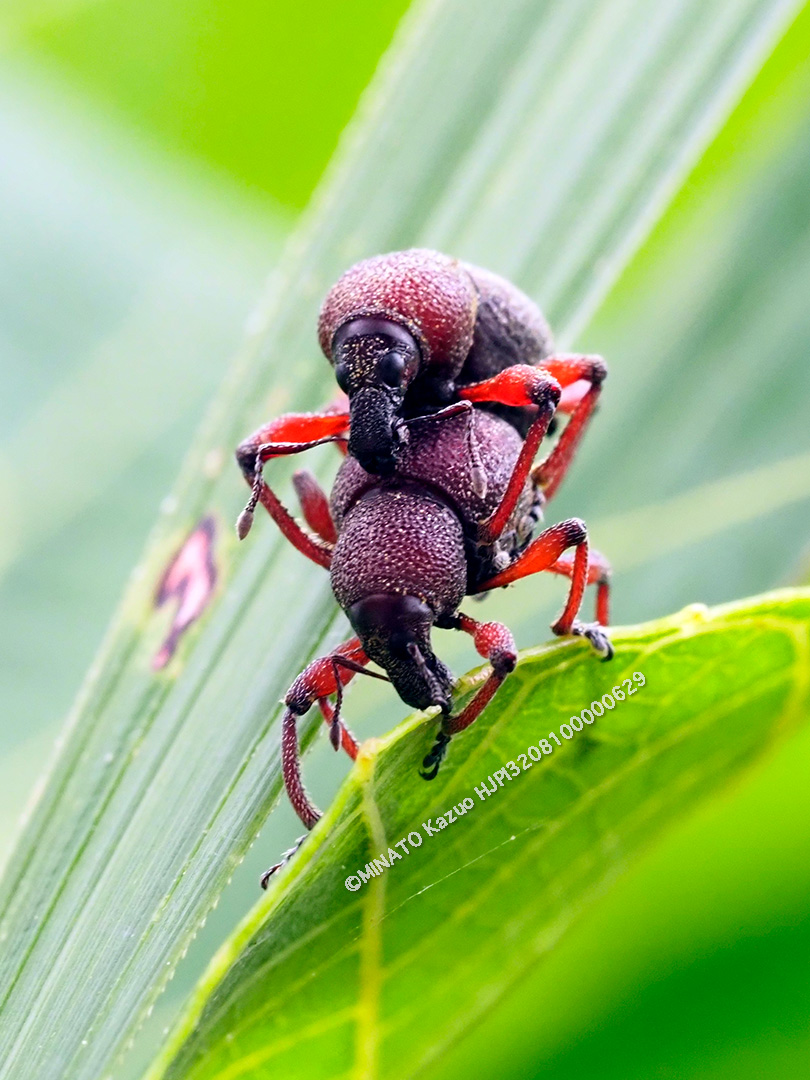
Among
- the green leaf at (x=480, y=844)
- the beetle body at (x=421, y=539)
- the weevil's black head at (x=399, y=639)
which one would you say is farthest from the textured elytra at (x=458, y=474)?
the green leaf at (x=480, y=844)

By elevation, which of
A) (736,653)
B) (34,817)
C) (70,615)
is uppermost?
(736,653)

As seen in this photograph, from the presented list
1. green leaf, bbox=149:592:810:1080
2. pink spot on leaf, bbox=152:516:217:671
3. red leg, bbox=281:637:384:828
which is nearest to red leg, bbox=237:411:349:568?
pink spot on leaf, bbox=152:516:217:671

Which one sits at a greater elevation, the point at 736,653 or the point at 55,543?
the point at 736,653

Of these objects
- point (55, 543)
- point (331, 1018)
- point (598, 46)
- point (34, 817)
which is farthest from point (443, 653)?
point (55, 543)

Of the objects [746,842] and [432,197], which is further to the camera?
[432,197]

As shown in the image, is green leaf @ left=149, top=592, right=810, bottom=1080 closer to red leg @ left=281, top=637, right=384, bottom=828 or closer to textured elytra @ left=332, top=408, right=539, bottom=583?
red leg @ left=281, top=637, right=384, bottom=828

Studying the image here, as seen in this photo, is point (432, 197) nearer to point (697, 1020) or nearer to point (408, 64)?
point (408, 64)

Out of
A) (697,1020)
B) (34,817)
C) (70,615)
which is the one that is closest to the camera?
(697,1020)
